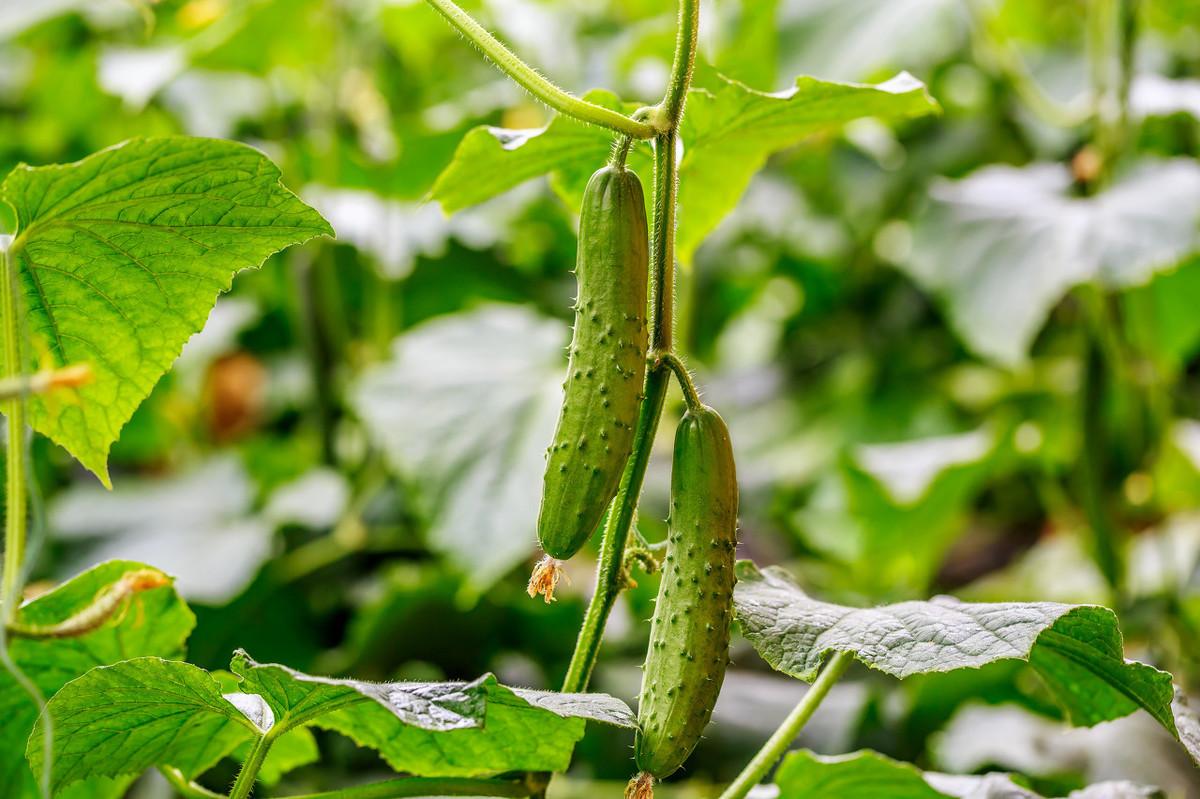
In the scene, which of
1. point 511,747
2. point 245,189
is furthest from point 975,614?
point 245,189

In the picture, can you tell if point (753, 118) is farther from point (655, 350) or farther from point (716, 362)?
point (716, 362)

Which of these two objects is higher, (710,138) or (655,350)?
(710,138)

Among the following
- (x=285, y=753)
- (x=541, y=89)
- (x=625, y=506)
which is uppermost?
(x=541, y=89)

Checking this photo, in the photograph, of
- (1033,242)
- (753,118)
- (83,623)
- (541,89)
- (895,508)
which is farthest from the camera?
(895,508)

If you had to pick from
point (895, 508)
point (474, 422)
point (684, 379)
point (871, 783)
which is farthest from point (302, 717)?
point (895, 508)

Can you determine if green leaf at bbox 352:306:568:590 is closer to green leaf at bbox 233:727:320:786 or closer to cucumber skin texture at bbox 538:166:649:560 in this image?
green leaf at bbox 233:727:320:786

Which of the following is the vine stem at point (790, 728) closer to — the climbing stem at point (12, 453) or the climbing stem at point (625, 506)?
the climbing stem at point (625, 506)
